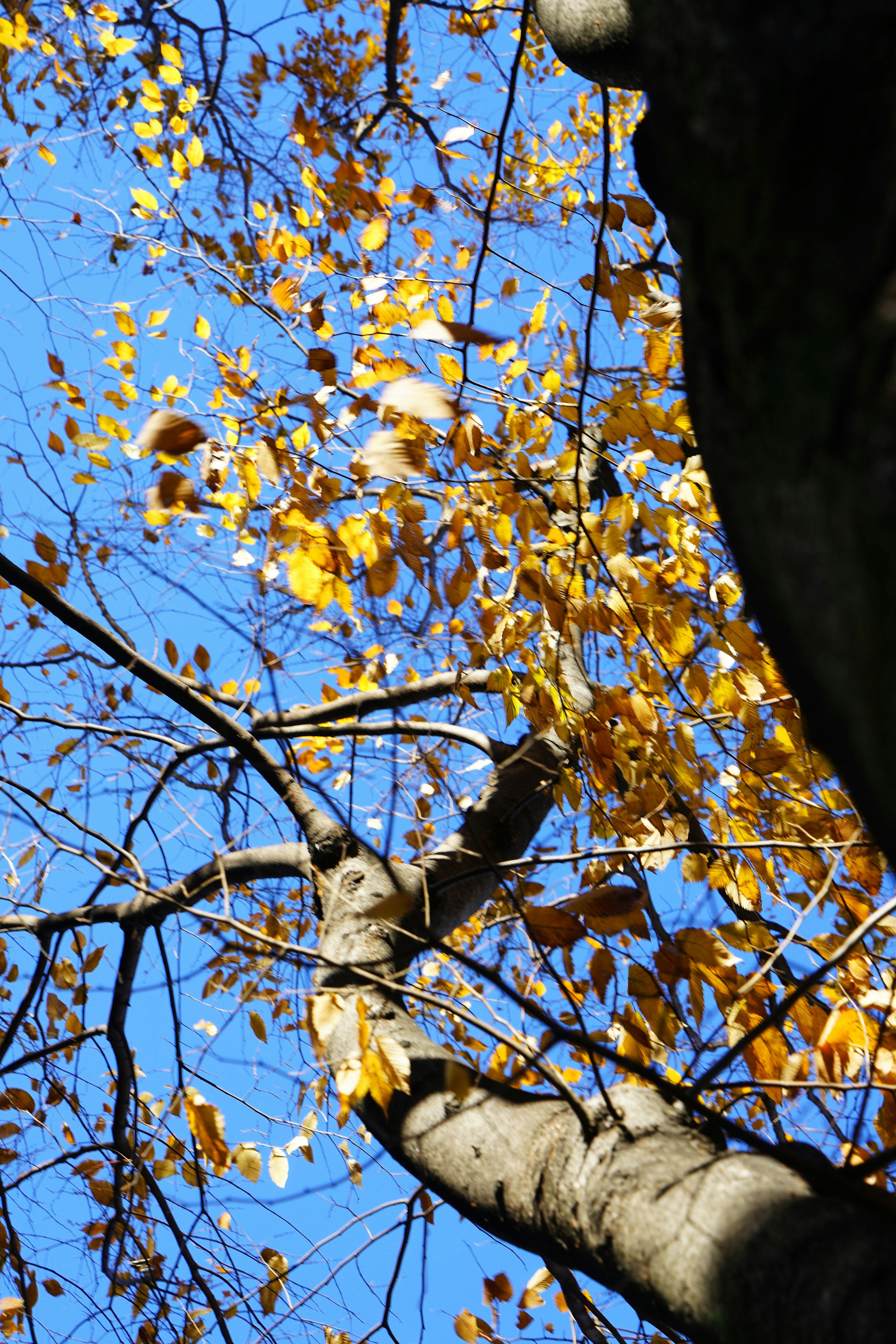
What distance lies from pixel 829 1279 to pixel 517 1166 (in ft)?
1.96

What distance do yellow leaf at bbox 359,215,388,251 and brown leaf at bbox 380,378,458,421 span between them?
1858 millimetres

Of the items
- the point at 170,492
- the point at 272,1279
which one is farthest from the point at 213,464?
the point at 272,1279

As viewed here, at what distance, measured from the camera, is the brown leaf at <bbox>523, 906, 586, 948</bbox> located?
1521 mm

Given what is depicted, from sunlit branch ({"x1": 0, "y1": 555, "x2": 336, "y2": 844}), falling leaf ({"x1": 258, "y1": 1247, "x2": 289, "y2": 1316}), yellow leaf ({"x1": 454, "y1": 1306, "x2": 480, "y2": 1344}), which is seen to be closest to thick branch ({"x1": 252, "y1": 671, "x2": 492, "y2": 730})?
sunlit branch ({"x1": 0, "y1": 555, "x2": 336, "y2": 844})

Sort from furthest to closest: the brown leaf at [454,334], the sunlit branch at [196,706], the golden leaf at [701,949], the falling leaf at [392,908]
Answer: the sunlit branch at [196,706], the golden leaf at [701,949], the brown leaf at [454,334], the falling leaf at [392,908]

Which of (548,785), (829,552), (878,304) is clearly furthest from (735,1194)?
(548,785)

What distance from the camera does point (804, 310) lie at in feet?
1.80

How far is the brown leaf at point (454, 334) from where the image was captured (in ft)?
4.36

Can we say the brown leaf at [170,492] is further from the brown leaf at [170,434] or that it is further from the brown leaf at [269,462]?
the brown leaf at [269,462]

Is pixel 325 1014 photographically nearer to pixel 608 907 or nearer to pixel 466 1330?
pixel 608 907

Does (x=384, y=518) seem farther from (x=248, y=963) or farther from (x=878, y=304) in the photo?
(x=878, y=304)

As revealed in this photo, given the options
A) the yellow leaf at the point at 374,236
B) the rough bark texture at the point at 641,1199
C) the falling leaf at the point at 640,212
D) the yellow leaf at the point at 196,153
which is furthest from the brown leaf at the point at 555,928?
the yellow leaf at the point at 196,153

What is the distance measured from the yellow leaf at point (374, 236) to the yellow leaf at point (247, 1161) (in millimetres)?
3012

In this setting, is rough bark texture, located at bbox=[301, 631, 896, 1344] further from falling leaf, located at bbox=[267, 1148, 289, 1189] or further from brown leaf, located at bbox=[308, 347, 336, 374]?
brown leaf, located at bbox=[308, 347, 336, 374]
